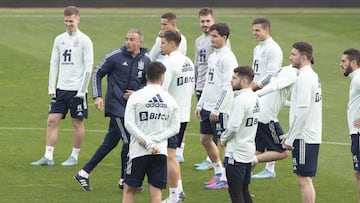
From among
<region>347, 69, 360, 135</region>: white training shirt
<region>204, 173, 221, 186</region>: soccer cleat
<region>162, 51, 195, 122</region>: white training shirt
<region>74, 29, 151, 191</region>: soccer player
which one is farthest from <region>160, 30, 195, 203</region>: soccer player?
<region>347, 69, 360, 135</region>: white training shirt

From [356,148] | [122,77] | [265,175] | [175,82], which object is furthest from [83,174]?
[356,148]

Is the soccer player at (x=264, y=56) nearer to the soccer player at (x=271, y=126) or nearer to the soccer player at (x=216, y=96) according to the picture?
the soccer player at (x=271, y=126)

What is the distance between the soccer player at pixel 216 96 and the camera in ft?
48.7

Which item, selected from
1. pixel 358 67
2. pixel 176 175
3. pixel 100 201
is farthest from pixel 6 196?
pixel 358 67

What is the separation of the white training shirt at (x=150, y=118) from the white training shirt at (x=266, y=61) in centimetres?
310

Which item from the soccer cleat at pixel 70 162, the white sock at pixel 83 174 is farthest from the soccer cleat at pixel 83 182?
the soccer cleat at pixel 70 162

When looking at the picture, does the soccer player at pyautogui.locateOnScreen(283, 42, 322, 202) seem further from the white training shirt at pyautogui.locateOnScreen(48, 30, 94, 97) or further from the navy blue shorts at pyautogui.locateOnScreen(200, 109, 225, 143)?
the white training shirt at pyautogui.locateOnScreen(48, 30, 94, 97)

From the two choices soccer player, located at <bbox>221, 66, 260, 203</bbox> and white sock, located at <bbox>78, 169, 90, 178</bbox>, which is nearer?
soccer player, located at <bbox>221, 66, 260, 203</bbox>

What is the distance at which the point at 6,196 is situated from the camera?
14438 millimetres

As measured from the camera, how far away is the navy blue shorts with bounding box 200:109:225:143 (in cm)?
1531

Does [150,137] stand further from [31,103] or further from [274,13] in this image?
[274,13]

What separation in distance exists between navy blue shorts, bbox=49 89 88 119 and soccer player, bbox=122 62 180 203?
384cm

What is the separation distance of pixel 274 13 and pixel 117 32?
569 cm

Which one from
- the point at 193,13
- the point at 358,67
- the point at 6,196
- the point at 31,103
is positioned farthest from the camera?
the point at 193,13
